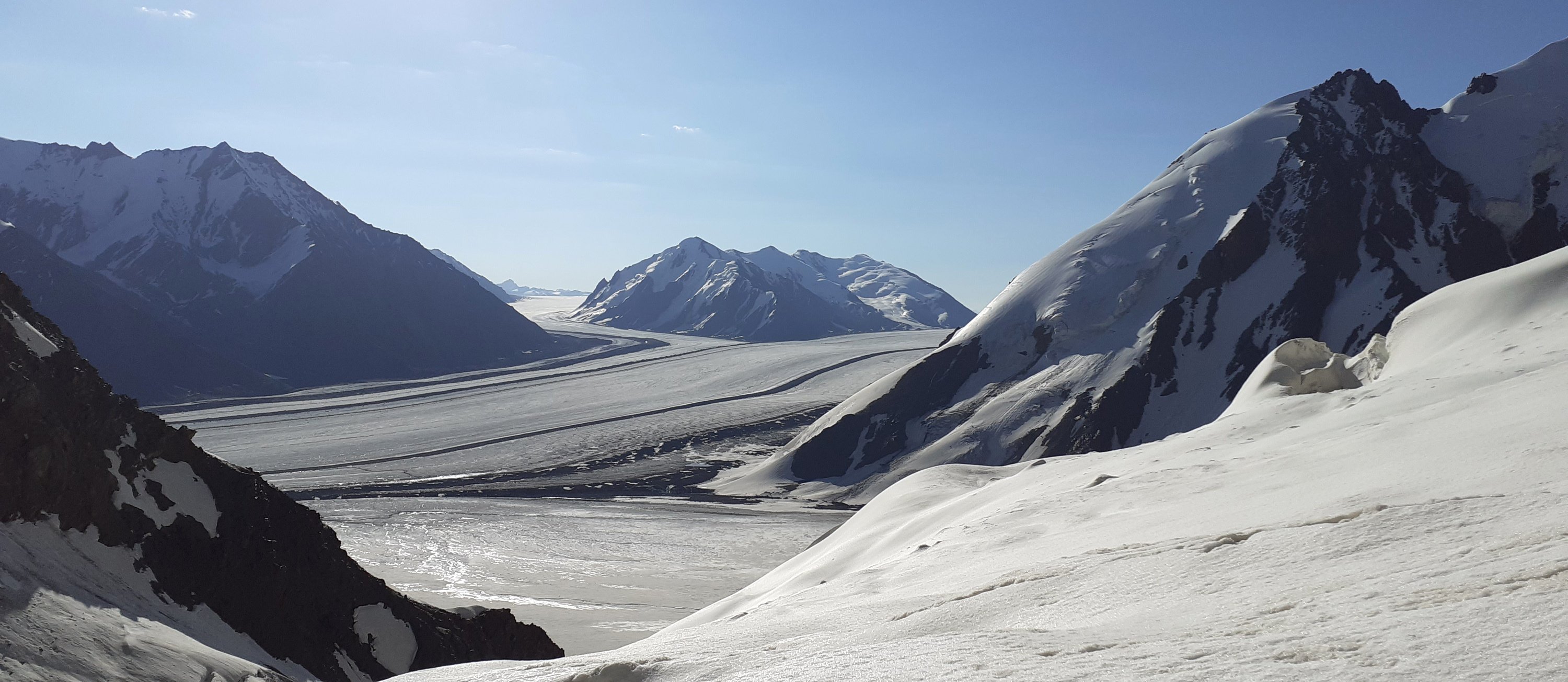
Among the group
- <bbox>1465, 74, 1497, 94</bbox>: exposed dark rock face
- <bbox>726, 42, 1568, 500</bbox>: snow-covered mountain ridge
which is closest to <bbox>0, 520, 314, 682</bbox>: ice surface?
<bbox>726, 42, 1568, 500</bbox>: snow-covered mountain ridge

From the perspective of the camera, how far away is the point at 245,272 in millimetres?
122500

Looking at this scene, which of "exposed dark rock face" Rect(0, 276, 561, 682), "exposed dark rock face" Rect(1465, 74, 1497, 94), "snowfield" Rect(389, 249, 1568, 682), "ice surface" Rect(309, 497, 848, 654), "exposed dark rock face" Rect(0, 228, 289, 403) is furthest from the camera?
"exposed dark rock face" Rect(0, 228, 289, 403)

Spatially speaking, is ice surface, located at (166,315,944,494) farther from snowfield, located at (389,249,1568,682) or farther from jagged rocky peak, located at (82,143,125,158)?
jagged rocky peak, located at (82,143,125,158)

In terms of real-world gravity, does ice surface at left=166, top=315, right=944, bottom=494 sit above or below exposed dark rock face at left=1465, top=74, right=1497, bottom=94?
below

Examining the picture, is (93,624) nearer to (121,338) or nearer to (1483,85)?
(1483,85)

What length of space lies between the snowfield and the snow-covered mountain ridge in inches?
1263

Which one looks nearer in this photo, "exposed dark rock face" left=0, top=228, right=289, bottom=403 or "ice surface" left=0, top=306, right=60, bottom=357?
"ice surface" left=0, top=306, right=60, bottom=357

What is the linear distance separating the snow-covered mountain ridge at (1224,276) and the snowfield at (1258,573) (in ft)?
105

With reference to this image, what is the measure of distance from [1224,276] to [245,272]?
4904 inches

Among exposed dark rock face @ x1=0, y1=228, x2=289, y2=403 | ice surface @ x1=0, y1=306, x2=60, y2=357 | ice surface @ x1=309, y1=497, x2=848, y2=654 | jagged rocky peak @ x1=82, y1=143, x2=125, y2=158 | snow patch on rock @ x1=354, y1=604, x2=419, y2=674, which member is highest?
jagged rocky peak @ x1=82, y1=143, x2=125, y2=158

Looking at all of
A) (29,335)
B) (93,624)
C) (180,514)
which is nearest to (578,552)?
(180,514)

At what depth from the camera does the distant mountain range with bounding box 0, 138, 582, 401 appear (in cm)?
10638

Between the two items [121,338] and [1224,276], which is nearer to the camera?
[1224,276]

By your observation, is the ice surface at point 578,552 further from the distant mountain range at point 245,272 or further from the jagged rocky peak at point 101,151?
the jagged rocky peak at point 101,151
